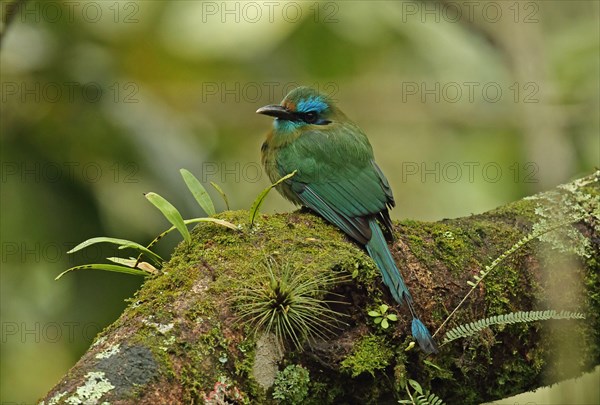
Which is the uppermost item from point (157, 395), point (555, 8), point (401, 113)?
point (555, 8)

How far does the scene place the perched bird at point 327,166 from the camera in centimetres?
340

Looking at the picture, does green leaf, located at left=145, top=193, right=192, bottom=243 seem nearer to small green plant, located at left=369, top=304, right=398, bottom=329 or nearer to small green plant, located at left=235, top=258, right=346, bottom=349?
small green plant, located at left=235, top=258, right=346, bottom=349

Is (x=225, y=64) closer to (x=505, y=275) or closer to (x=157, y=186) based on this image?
(x=157, y=186)

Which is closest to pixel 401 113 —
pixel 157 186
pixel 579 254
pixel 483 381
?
pixel 157 186

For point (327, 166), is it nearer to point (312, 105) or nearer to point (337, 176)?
point (337, 176)

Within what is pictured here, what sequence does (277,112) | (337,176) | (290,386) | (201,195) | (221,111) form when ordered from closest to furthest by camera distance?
1. (290,386)
2. (201,195)
3. (337,176)
4. (277,112)
5. (221,111)

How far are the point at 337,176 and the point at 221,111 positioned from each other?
230 centimetres

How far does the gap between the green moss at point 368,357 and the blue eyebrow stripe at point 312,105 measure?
2123mm

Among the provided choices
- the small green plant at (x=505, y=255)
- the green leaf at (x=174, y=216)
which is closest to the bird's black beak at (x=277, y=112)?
the green leaf at (x=174, y=216)

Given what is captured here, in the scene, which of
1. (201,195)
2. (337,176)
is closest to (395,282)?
(201,195)

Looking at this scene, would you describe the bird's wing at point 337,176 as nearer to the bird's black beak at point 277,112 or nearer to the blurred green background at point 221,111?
the bird's black beak at point 277,112

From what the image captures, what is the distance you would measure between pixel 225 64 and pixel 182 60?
15.3 inches

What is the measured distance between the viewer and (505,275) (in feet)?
9.26

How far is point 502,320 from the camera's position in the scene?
101 inches
